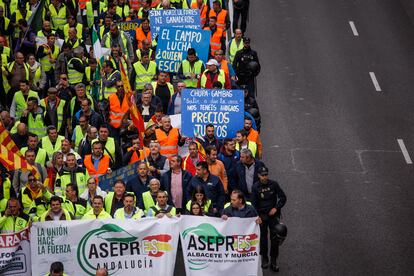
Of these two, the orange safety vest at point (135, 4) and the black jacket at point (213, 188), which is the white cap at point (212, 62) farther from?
the orange safety vest at point (135, 4)

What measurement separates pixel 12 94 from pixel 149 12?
3.80 metres

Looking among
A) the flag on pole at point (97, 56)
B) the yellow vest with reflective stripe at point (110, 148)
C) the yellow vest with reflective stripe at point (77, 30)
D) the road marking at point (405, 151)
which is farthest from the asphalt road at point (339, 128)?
the yellow vest with reflective stripe at point (77, 30)

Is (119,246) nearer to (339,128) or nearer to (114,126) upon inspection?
(114,126)

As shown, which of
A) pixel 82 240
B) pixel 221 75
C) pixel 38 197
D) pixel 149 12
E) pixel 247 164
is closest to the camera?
pixel 82 240

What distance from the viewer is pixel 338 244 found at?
68.4 ft

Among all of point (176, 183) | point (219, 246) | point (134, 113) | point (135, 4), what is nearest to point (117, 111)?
point (134, 113)

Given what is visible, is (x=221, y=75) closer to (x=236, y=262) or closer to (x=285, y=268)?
(x=285, y=268)

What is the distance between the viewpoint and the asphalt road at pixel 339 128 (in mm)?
20859

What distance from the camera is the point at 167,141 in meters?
21.2

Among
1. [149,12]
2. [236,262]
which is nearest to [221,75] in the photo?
[149,12]

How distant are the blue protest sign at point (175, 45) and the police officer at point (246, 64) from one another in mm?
921

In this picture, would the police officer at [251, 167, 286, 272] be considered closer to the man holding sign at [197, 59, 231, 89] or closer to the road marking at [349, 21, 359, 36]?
the man holding sign at [197, 59, 231, 89]

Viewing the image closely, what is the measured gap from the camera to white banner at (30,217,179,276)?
680 inches

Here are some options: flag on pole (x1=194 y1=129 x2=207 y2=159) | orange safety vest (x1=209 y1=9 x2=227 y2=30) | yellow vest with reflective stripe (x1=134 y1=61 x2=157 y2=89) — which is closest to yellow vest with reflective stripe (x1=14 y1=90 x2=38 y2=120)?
yellow vest with reflective stripe (x1=134 y1=61 x2=157 y2=89)
